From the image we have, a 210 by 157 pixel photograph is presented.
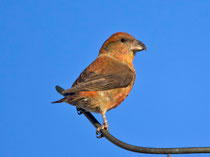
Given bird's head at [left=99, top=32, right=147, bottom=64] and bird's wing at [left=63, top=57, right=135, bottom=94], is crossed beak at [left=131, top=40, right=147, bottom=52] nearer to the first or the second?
bird's head at [left=99, top=32, right=147, bottom=64]

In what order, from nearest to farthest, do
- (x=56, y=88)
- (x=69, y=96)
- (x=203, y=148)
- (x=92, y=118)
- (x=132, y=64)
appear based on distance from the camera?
(x=203, y=148) → (x=92, y=118) → (x=69, y=96) → (x=56, y=88) → (x=132, y=64)

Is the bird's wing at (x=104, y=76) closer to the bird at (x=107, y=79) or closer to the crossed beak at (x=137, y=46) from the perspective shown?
the bird at (x=107, y=79)

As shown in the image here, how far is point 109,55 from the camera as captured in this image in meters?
6.35

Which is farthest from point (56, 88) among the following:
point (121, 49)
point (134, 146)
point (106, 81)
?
point (134, 146)

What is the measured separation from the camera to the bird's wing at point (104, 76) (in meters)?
5.06

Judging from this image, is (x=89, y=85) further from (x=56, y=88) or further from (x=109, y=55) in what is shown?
(x=109, y=55)

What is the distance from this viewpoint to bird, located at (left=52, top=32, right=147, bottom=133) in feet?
16.3

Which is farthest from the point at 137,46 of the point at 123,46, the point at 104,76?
the point at 104,76

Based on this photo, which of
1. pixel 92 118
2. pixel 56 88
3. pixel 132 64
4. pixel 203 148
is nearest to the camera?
pixel 203 148

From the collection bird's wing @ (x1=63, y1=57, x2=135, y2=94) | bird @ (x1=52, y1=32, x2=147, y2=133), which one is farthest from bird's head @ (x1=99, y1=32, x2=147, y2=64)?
bird's wing @ (x1=63, y1=57, x2=135, y2=94)

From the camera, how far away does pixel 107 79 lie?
5.34m

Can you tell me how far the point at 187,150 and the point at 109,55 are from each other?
3.61m

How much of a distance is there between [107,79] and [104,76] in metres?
0.08

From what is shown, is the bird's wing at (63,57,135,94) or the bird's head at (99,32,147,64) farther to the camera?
the bird's head at (99,32,147,64)
